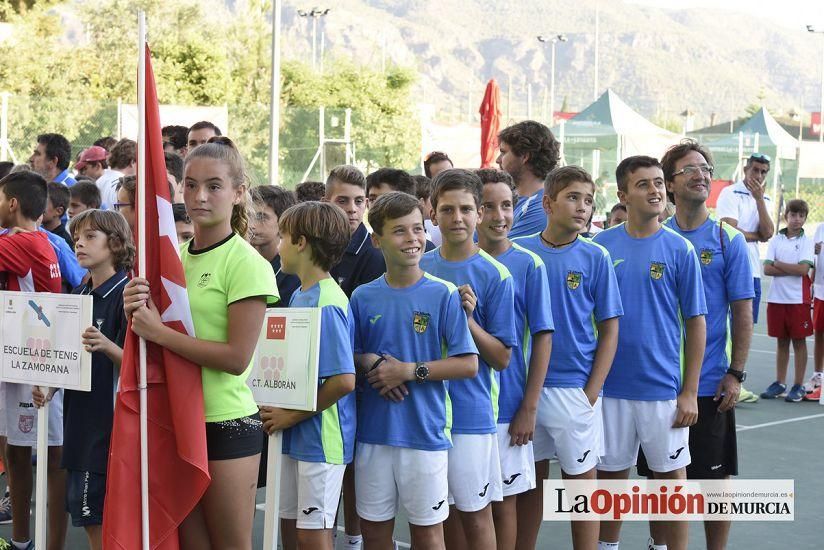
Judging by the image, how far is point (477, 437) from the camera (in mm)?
5027

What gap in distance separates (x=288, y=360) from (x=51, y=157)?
19.8 feet

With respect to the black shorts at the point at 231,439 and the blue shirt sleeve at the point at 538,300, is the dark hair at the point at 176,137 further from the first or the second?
the black shorts at the point at 231,439

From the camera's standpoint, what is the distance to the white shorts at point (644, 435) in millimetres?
5797

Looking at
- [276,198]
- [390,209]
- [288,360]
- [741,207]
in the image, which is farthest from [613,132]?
[288,360]

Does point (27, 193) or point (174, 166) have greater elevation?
point (174, 166)

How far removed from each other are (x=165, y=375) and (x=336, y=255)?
1.13m

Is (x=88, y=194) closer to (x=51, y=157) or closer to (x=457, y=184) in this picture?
(x=51, y=157)

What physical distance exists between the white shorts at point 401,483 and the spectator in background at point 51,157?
19.0 ft

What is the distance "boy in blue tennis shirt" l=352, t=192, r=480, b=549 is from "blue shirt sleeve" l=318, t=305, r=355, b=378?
0.58 feet

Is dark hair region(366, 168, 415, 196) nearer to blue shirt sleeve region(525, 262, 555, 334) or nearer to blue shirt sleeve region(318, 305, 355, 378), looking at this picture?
blue shirt sleeve region(525, 262, 555, 334)

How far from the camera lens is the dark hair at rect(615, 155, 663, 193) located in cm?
598

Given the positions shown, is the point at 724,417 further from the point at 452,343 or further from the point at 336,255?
the point at 336,255

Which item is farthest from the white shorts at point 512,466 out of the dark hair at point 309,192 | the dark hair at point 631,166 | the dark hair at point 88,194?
the dark hair at point 88,194

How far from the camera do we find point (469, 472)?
499 centimetres
